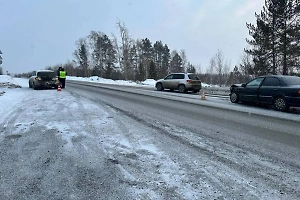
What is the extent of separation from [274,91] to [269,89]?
340 millimetres

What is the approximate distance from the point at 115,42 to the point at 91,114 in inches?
1988

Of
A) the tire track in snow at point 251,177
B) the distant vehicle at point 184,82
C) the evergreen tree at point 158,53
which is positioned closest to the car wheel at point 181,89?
the distant vehicle at point 184,82

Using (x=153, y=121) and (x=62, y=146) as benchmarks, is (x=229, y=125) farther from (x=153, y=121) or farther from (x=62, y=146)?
(x=62, y=146)

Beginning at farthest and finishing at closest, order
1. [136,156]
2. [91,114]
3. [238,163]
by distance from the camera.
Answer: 1. [91,114]
2. [136,156]
3. [238,163]

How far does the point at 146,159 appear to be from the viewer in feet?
14.9

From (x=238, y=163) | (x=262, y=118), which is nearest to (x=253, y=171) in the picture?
(x=238, y=163)

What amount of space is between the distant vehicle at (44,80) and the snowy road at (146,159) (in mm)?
12108

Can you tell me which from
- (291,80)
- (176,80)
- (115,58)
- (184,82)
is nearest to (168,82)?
(176,80)

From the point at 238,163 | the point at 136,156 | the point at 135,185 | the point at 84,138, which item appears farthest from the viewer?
the point at 84,138

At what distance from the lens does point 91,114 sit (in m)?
8.77

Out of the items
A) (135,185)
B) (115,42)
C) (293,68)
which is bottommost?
(135,185)

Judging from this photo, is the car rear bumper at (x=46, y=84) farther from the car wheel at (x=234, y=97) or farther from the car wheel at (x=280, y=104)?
the car wheel at (x=280, y=104)

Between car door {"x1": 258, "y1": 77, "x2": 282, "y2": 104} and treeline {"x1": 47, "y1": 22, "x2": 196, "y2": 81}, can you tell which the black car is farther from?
treeline {"x1": 47, "y1": 22, "x2": 196, "y2": 81}

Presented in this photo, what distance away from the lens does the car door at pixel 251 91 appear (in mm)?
12352
